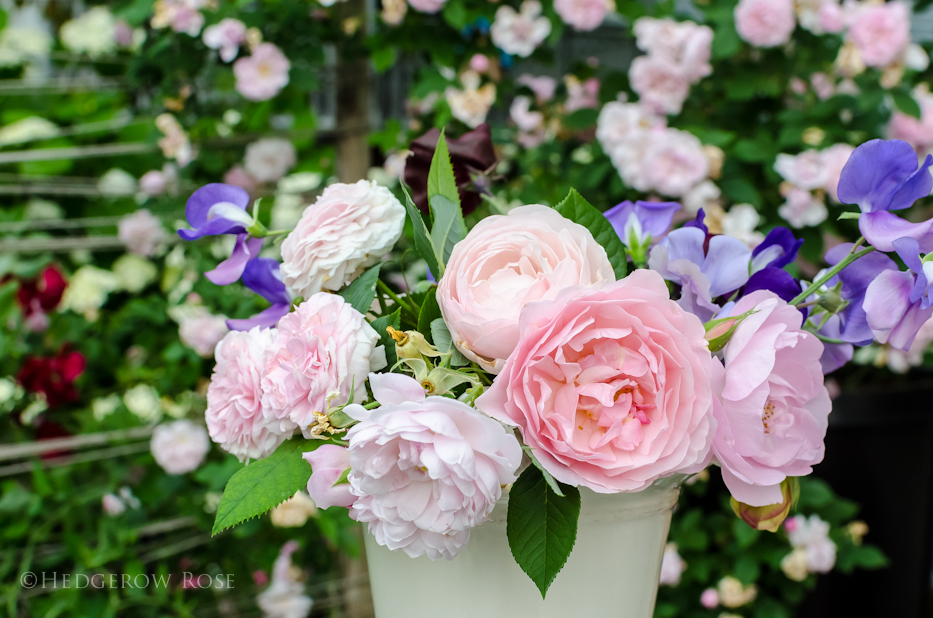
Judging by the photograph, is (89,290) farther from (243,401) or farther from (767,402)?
(767,402)

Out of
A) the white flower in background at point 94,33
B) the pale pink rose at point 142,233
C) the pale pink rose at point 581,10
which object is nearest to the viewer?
the pale pink rose at point 581,10

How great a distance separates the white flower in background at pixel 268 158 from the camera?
4.51 feet

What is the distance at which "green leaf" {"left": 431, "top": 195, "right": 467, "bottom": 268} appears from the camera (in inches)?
16.2

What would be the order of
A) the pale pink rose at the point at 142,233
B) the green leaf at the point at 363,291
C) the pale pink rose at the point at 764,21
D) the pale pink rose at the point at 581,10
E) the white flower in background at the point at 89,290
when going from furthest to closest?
the white flower in background at the point at 89,290 < the pale pink rose at the point at 142,233 < the pale pink rose at the point at 581,10 < the pale pink rose at the point at 764,21 < the green leaf at the point at 363,291

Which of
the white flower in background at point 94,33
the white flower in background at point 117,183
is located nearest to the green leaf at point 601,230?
the white flower in background at point 117,183

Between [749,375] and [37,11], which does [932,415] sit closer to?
[749,375]

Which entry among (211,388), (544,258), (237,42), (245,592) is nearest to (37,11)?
(237,42)

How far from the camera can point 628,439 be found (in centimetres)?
33

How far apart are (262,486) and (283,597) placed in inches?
43.1

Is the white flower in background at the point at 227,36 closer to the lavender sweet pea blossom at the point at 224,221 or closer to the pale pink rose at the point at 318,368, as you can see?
the lavender sweet pea blossom at the point at 224,221

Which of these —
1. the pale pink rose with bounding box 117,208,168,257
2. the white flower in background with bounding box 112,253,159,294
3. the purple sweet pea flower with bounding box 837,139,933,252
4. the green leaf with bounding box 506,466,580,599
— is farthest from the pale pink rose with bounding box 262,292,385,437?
the white flower in background with bounding box 112,253,159,294

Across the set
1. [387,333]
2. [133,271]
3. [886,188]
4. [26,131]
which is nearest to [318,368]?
[387,333]

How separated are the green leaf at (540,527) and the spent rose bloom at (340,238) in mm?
168

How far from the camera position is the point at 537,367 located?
12.9 inches
